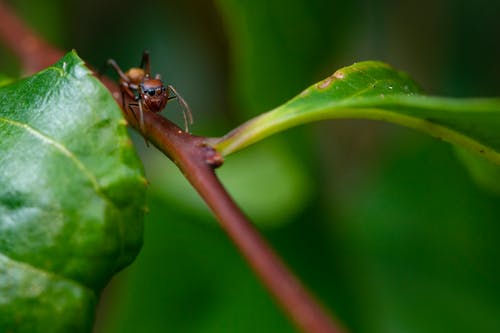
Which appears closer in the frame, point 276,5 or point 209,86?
point 276,5

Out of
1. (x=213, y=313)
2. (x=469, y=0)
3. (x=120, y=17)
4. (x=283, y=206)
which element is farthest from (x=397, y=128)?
(x=120, y=17)

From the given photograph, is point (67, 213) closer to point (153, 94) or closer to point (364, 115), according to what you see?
point (364, 115)

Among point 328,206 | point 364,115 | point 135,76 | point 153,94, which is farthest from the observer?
point 328,206

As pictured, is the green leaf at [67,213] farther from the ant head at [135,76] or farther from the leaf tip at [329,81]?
the ant head at [135,76]

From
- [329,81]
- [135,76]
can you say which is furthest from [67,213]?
[135,76]

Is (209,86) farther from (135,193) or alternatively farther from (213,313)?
(135,193)

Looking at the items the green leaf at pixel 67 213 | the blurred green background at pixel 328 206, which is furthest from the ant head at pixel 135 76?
the green leaf at pixel 67 213
